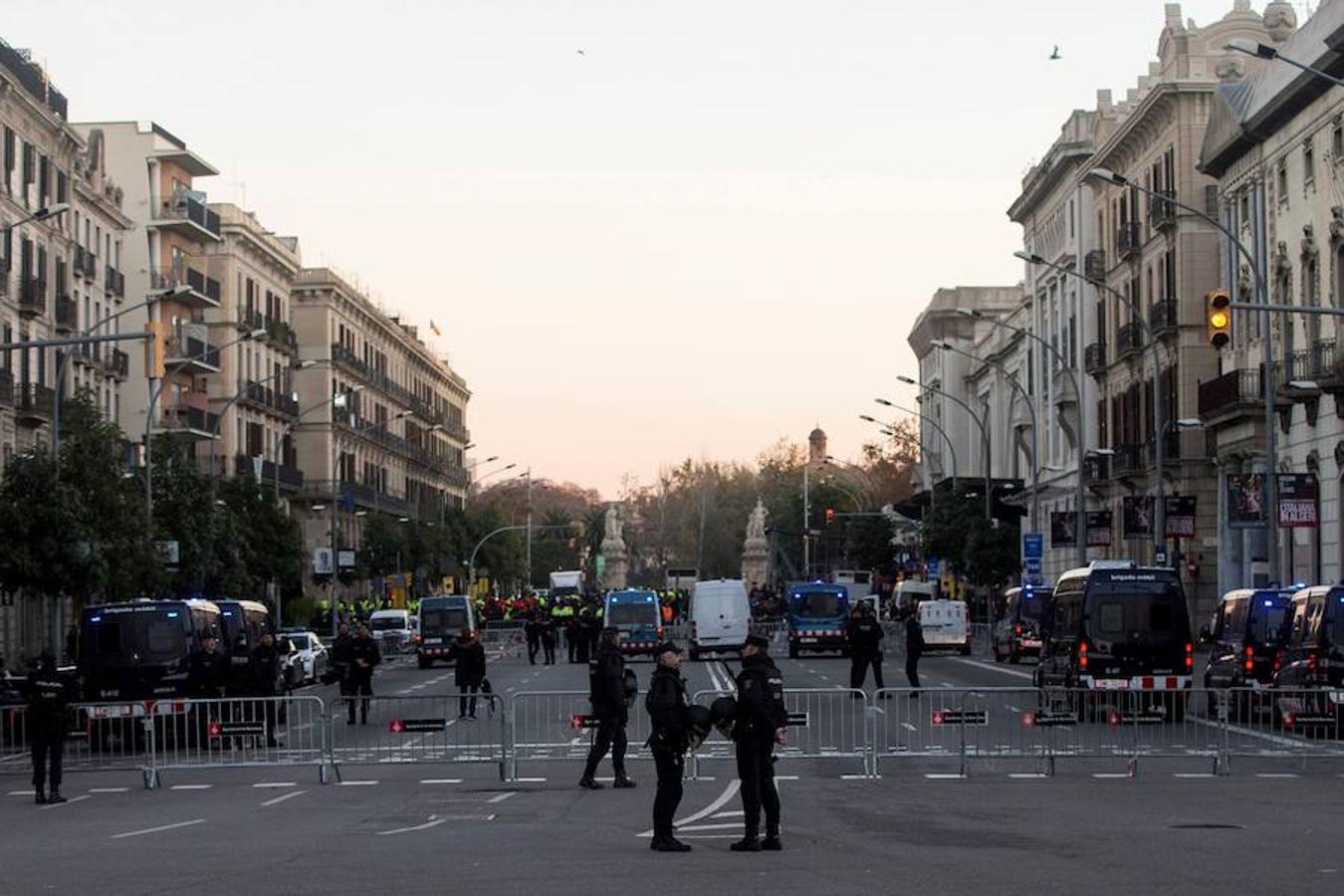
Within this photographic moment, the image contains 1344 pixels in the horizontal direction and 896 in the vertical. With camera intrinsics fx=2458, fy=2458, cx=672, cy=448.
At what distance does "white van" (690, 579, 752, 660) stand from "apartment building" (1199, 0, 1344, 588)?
1363cm

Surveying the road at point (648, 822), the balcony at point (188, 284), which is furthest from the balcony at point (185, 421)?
the road at point (648, 822)

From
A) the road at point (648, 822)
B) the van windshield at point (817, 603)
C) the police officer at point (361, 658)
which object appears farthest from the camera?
the van windshield at point (817, 603)

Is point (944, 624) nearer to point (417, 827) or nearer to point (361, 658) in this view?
point (361, 658)

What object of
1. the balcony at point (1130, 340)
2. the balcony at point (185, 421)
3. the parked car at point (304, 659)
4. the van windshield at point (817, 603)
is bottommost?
the parked car at point (304, 659)

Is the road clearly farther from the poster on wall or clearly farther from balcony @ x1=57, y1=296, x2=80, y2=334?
balcony @ x1=57, y1=296, x2=80, y2=334

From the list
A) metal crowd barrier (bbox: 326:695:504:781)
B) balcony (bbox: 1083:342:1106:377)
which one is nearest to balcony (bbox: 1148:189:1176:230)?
balcony (bbox: 1083:342:1106:377)

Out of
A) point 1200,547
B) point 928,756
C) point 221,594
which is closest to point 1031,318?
point 1200,547

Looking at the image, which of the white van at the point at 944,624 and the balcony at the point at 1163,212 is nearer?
the balcony at the point at 1163,212

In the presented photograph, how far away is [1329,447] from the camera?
5478 cm

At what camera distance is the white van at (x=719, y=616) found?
229 ft

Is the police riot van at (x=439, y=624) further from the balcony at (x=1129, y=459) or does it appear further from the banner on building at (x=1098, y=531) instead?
the balcony at (x=1129, y=459)

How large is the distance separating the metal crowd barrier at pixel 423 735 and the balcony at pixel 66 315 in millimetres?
40601

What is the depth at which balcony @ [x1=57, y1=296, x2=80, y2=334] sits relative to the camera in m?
69.3

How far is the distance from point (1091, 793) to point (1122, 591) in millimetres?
13618
